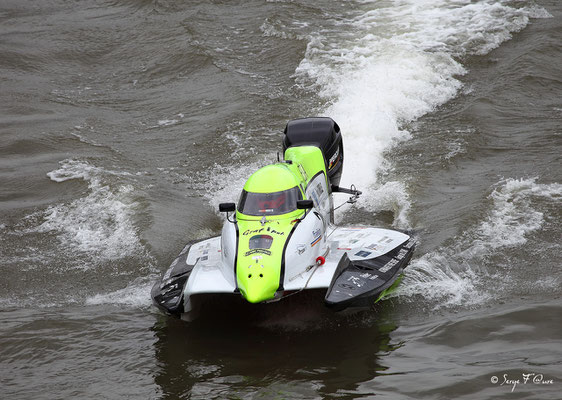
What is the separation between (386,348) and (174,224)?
5.11 metres

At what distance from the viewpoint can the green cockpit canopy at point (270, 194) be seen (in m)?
8.98

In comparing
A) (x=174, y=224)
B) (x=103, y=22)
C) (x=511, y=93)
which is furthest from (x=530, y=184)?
(x=103, y=22)

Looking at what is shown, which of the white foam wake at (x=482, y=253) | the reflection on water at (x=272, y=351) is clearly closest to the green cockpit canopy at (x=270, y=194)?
the reflection on water at (x=272, y=351)

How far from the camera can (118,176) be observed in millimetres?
13719

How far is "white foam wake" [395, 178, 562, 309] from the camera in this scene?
9117 mm

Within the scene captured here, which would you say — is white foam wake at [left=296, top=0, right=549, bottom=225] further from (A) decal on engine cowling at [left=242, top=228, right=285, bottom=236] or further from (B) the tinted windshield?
(A) decal on engine cowling at [left=242, top=228, right=285, bottom=236]

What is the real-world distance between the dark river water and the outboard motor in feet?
3.70

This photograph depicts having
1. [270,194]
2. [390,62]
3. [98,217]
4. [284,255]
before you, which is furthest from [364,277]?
[390,62]

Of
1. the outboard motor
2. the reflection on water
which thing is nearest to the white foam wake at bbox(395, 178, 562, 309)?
the reflection on water

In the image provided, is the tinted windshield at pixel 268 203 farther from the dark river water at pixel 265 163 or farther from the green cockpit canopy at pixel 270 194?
the dark river water at pixel 265 163

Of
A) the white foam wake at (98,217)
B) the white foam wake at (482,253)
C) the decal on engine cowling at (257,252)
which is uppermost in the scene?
the decal on engine cowling at (257,252)

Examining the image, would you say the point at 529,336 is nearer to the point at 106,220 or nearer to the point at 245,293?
the point at 245,293

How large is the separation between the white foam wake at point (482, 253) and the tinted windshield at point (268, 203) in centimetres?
178

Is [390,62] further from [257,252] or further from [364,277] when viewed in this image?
[257,252]
